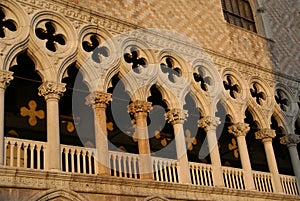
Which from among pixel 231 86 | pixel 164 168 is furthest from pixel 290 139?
pixel 164 168

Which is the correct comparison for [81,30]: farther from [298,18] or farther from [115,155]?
[298,18]

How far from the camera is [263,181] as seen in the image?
10797mm

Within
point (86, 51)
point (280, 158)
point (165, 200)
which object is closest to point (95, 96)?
point (86, 51)

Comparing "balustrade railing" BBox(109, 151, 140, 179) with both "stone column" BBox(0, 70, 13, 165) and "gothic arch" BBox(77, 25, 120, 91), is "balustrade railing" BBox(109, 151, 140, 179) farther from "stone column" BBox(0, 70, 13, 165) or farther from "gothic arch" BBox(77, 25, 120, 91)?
"stone column" BBox(0, 70, 13, 165)

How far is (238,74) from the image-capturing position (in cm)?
1164

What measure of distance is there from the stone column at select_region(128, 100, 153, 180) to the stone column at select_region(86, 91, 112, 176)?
2.22 feet

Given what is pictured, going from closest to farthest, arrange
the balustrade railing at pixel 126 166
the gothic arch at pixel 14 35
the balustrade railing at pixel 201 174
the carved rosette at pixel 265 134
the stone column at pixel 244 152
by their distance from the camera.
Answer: the balustrade railing at pixel 126 166 → the gothic arch at pixel 14 35 → the balustrade railing at pixel 201 174 → the stone column at pixel 244 152 → the carved rosette at pixel 265 134

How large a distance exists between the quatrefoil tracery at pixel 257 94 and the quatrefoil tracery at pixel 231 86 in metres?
0.46

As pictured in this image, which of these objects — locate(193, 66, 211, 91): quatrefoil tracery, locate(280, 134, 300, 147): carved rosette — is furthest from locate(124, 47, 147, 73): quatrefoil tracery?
locate(280, 134, 300, 147): carved rosette

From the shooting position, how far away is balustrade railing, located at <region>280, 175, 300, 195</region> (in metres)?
11.1

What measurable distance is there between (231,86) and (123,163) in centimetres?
380

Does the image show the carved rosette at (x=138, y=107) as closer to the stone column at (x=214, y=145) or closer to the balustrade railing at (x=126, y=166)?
the balustrade railing at (x=126, y=166)

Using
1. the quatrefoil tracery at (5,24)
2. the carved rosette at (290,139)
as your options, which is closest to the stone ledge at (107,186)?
the carved rosette at (290,139)

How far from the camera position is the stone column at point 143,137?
8875 mm
